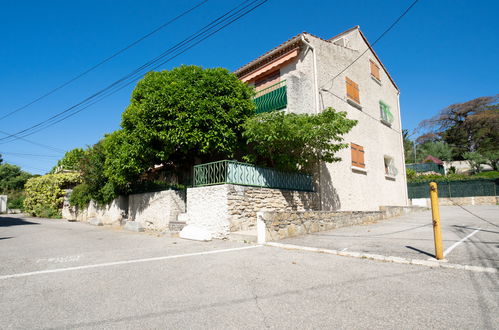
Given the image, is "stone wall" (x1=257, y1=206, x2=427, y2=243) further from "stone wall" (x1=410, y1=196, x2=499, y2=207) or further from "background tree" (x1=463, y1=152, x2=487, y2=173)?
"background tree" (x1=463, y1=152, x2=487, y2=173)

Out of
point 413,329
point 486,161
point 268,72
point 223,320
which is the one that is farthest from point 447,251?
point 486,161

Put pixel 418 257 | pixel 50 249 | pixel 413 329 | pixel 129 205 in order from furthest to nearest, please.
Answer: pixel 129 205
pixel 50 249
pixel 418 257
pixel 413 329

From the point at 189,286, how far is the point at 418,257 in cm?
399

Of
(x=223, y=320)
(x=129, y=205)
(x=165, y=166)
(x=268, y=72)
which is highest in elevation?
(x=268, y=72)

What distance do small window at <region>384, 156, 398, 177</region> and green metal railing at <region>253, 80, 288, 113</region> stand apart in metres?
8.54

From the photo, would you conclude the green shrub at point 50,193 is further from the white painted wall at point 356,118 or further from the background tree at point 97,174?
the white painted wall at point 356,118

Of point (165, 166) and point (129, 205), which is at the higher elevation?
point (165, 166)

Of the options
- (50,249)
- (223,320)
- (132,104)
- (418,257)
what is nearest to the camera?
(223,320)

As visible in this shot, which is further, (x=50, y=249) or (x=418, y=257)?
(x=50, y=249)

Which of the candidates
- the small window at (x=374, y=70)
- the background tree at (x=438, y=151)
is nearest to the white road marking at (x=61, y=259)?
the small window at (x=374, y=70)

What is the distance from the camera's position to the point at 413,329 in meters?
2.52

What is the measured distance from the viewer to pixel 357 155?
46.1 feet

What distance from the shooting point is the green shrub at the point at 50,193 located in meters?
21.3

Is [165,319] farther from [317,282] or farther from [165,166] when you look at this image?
[165,166]
